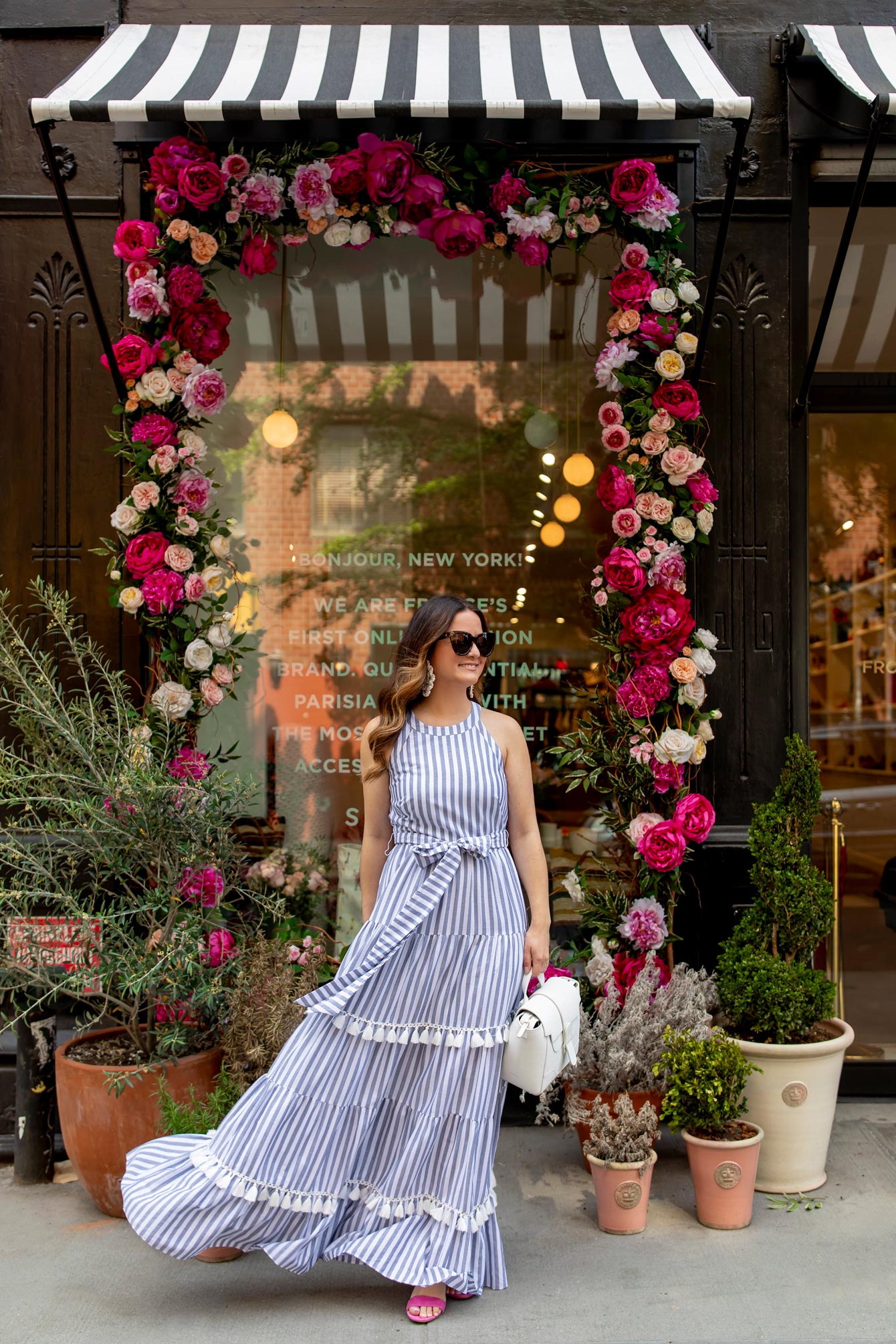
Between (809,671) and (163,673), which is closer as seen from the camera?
(163,673)

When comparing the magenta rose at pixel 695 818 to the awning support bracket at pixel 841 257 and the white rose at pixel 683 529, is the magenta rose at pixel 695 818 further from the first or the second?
the awning support bracket at pixel 841 257

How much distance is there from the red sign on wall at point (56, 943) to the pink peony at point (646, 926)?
2.22 m

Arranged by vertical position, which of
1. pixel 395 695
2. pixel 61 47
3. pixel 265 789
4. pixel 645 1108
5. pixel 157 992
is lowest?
pixel 645 1108

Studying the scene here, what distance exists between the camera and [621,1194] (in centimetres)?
404

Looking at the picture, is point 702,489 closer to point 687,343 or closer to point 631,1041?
point 687,343

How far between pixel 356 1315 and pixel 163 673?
2771 millimetres

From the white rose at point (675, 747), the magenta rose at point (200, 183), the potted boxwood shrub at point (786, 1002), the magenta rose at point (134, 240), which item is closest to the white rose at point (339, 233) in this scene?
the magenta rose at point (200, 183)

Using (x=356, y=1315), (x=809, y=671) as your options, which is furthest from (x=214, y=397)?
(x=356, y=1315)

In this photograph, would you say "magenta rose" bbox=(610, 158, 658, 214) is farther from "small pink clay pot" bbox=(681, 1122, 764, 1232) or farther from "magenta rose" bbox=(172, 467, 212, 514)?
"small pink clay pot" bbox=(681, 1122, 764, 1232)

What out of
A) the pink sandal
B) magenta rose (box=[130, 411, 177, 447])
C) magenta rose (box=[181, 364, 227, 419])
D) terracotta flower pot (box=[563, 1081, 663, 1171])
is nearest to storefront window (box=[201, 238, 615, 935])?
magenta rose (box=[181, 364, 227, 419])

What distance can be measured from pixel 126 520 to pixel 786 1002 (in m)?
3.46

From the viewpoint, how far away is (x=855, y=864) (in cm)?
579

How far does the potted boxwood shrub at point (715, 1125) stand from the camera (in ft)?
13.2

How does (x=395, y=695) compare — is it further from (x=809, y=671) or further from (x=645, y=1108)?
(x=809, y=671)
